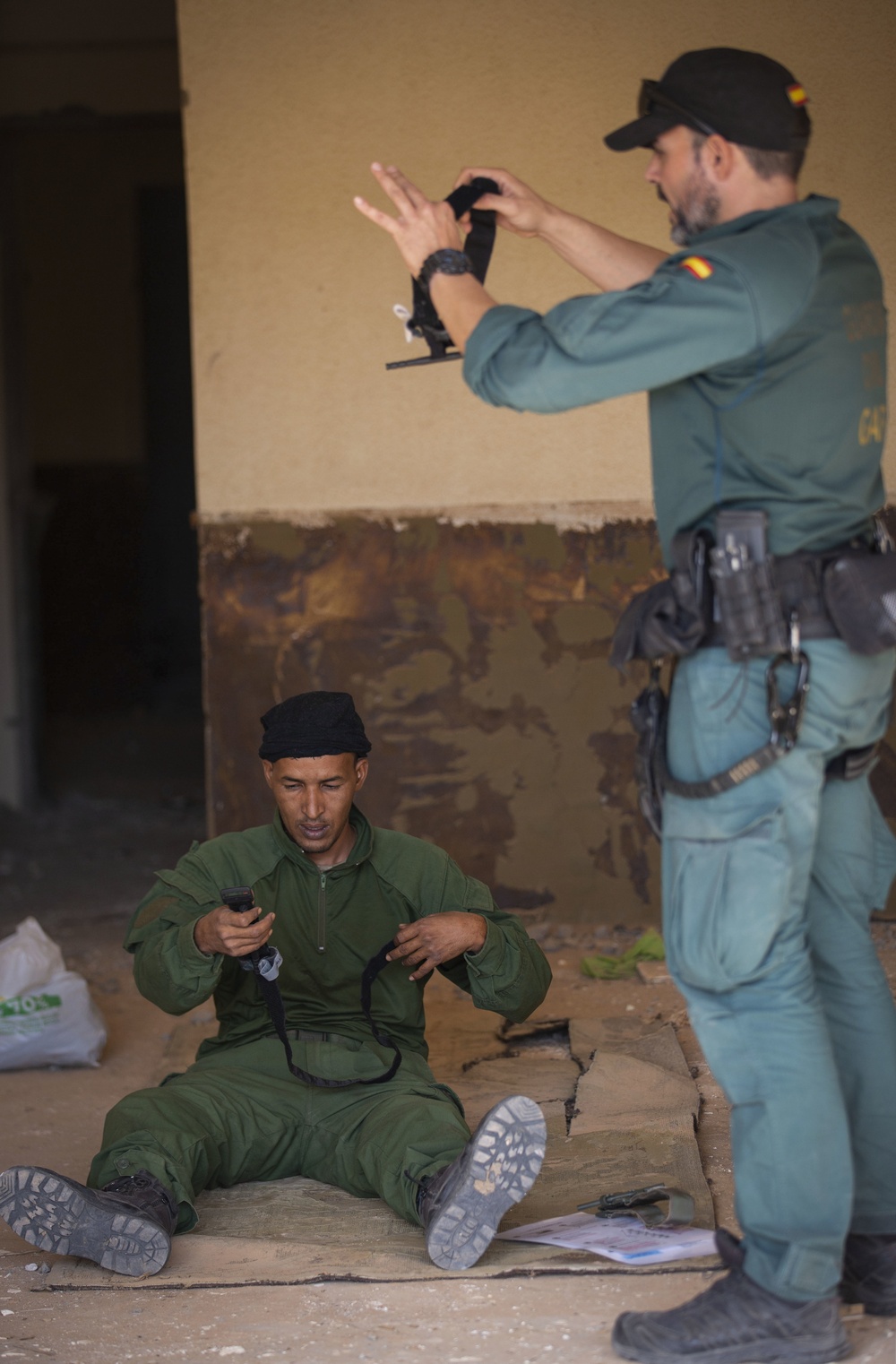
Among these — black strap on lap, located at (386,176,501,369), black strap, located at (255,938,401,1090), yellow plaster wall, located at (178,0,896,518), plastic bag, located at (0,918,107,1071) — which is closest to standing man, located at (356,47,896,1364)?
black strap on lap, located at (386,176,501,369)

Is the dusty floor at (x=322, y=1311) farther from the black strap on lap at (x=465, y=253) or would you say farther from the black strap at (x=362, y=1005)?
the black strap on lap at (x=465, y=253)

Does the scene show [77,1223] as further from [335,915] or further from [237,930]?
[335,915]

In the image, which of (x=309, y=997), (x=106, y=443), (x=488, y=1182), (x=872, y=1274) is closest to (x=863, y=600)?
(x=872, y=1274)

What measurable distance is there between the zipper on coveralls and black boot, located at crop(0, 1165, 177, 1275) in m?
0.73

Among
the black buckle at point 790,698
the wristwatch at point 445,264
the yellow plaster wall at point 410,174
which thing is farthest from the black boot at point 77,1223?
the yellow plaster wall at point 410,174

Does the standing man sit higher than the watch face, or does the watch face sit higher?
the watch face

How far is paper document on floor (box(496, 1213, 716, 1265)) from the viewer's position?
2494 millimetres

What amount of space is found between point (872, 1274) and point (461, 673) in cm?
278

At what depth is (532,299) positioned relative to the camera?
4703 millimetres

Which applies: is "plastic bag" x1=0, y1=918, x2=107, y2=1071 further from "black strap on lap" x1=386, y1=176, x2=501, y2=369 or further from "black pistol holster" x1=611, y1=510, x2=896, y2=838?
"black pistol holster" x1=611, y1=510, x2=896, y2=838

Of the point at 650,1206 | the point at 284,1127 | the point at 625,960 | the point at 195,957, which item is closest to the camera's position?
the point at 650,1206

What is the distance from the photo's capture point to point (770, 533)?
2.14 meters

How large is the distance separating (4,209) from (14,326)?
0.58 metres

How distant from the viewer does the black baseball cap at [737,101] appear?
2121 mm
